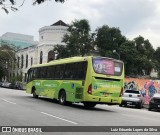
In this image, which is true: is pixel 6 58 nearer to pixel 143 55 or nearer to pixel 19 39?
pixel 19 39

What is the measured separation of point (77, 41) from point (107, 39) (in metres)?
7.10

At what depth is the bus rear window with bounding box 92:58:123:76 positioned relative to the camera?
23344 mm

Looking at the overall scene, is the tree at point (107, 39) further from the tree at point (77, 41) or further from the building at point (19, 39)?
the building at point (19, 39)

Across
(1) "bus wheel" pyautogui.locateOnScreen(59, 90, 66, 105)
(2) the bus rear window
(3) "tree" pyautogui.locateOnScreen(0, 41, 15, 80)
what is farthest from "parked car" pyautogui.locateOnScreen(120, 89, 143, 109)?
(3) "tree" pyautogui.locateOnScreen(0, 41, 15, 80)

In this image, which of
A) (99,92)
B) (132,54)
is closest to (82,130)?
(99,92)

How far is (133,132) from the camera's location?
42.9ft

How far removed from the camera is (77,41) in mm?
69500

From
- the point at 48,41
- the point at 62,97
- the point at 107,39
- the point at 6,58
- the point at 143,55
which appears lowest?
the point at 62,97

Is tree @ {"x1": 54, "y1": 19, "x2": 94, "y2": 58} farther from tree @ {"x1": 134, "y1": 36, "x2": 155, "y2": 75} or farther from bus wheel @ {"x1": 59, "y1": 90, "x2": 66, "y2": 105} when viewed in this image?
bus wheel @ {"x1": 59, "y1": 90, "x2": 66, "y2": 105}

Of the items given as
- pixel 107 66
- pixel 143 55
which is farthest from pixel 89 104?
pixel 143 55

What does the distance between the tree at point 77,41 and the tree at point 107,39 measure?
8.63 feet

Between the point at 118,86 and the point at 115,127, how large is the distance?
9623 millimetres

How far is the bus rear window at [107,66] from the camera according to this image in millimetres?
23344

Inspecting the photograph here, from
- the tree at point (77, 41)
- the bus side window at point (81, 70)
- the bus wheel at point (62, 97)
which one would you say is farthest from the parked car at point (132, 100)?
the tree at point (77, 41)
